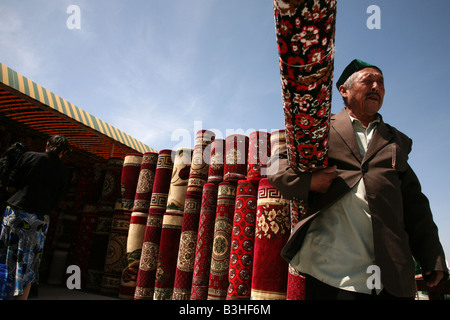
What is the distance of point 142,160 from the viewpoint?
2.64 m

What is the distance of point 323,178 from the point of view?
925 mm

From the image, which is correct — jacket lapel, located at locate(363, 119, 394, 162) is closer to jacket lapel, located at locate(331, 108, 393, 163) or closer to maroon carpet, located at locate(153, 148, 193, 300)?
jacket lapel, located at locate(331, 108, 393, 163)

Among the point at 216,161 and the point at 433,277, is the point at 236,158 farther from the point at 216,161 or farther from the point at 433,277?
the point at 433,277

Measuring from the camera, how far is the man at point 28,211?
183cm

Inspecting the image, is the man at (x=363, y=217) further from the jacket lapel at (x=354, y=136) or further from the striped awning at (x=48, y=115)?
the striped awning at (x=48, y=115)

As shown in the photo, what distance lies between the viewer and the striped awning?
335 cm

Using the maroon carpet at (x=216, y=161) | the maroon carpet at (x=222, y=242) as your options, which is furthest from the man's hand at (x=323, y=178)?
the maroon carpet at (x=216, y=161)

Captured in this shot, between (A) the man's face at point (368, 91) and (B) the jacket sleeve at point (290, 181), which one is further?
(A) the man's face at point (368, 91)

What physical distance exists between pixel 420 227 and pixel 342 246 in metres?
0.34

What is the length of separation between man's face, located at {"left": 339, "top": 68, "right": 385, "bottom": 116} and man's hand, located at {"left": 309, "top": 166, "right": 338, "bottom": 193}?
1.12 ft
